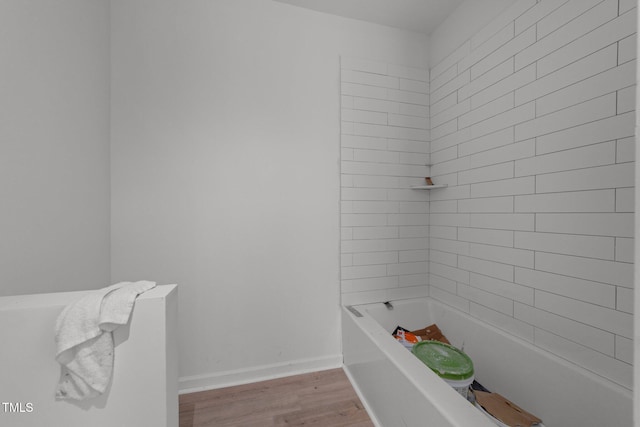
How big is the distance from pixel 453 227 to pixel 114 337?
1867 millimetres

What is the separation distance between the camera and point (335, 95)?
69.2 inches

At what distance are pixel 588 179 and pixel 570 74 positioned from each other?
1.56 ft

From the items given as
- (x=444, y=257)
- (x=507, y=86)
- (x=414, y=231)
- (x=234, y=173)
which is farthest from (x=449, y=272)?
(x=234, y=173)

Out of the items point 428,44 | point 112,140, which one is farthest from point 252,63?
point 428,44

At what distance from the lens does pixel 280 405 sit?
140cm

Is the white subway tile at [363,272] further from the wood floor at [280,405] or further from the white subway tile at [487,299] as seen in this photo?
the wood floor at [280,405]

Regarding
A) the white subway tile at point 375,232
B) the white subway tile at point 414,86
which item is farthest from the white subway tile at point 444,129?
the white subway tile at point 375,232

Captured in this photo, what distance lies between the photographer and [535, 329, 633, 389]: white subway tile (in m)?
0.95

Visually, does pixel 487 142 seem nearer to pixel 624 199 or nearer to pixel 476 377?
pixel 624 199

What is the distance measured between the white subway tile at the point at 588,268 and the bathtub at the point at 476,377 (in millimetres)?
402

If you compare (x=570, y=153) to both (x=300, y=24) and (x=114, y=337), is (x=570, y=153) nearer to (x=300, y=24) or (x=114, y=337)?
(x=300, y=24)

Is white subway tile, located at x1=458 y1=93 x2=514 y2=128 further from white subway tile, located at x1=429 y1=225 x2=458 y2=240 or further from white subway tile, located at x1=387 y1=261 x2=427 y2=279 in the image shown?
white subway tile, located at x1=387 y1=261 x2=427 y2=279

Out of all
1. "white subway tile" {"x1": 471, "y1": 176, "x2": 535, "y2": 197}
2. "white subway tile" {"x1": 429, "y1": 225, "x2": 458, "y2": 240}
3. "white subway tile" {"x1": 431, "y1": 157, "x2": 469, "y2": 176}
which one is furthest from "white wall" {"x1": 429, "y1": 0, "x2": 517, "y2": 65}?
"white subway tile" {"x1": 429, "y1": 225, "x2": 458, "y2": 240}

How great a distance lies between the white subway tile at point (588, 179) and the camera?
94 centimetres
